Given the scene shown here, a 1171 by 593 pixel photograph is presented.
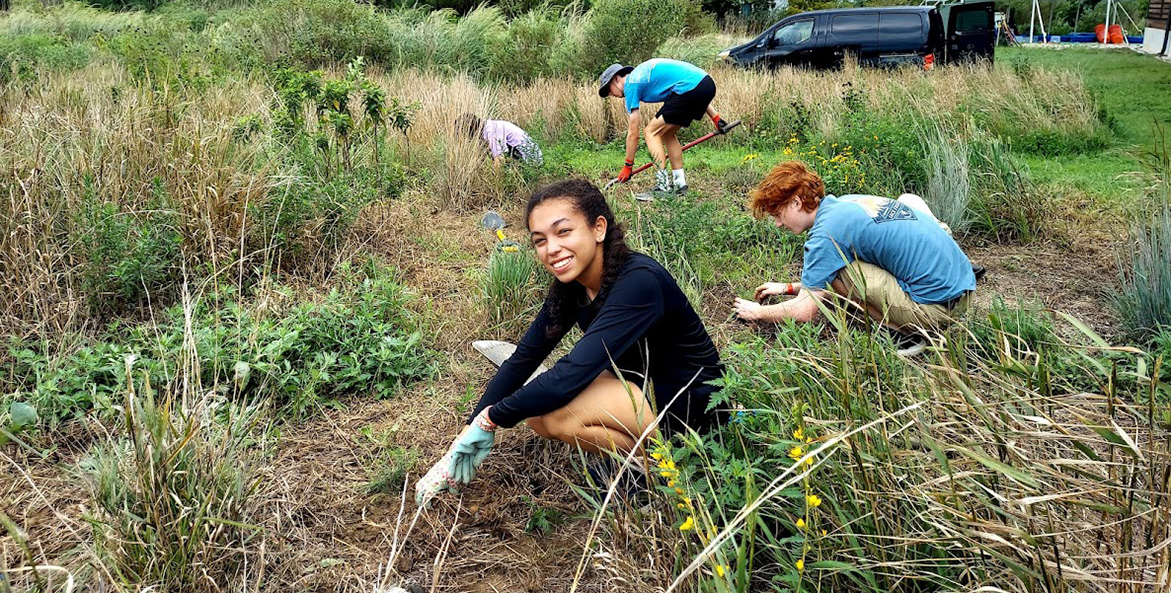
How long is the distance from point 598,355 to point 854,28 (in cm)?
1331

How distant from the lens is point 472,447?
8.71ft

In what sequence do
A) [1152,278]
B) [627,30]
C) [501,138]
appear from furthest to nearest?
[627,30]
[501,138]
[1152,278]

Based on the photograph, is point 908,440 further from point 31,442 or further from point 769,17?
point 769,17

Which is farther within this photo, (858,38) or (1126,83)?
(858,38)

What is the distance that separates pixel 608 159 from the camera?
28.3ft

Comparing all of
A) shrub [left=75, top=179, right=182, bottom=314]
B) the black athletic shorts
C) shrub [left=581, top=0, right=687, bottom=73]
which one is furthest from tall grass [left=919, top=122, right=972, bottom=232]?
shrub [left=581, top=0, right=687, bottom=73]

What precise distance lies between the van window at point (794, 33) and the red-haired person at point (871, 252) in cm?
1151

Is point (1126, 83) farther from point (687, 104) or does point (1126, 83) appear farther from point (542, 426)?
point (542, 426)

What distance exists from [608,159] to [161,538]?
6954mm

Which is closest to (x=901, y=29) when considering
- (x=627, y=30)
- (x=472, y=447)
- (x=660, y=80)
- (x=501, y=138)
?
(x=627, y=30)

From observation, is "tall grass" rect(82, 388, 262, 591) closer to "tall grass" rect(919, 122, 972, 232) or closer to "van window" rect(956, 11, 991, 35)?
Answer: "tall grass" rect(919, 122, 972, 232)

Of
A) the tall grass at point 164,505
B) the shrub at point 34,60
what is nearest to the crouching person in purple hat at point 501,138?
the shrub at point 34,60

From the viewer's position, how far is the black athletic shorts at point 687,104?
7219 mm

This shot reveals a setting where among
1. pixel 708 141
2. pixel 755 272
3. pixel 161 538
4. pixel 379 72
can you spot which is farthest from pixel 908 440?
pixel 379 72
